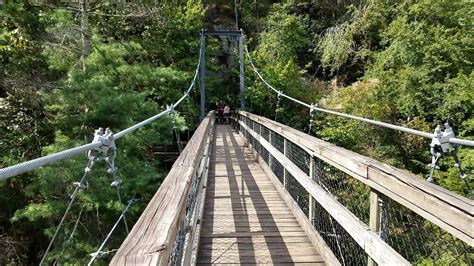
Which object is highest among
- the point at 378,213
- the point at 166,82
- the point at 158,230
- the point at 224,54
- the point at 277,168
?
the point at 224,54

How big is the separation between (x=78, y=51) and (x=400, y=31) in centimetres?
959

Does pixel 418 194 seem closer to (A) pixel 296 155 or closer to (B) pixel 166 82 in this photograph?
(A) pixel 296 155

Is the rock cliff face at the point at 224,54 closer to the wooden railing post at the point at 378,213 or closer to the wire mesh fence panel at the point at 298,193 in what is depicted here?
the wire mesh fence panel at the point at 298,193

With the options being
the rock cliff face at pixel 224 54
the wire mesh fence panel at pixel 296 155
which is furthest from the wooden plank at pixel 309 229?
the rock cliff face at pixel 224 54

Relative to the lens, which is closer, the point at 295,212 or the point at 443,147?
the point at 443,147

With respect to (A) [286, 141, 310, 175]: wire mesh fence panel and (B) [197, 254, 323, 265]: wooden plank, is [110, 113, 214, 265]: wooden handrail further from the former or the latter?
(A) [286, 141, 310, 175]: wire mesh fence panel

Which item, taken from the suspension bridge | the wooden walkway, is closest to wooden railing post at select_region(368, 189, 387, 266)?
the suspension bridge

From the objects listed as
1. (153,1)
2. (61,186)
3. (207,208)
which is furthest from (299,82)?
(207,208)

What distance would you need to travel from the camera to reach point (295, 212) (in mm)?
3143

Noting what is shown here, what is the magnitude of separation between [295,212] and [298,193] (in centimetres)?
32

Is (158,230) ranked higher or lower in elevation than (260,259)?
higher

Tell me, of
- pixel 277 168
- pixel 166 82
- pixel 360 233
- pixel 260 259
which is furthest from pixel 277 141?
pixel 166 82

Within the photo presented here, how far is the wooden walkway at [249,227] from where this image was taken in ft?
7.87

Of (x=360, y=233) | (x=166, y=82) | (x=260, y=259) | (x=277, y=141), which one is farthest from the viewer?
(x=166, y=82)
